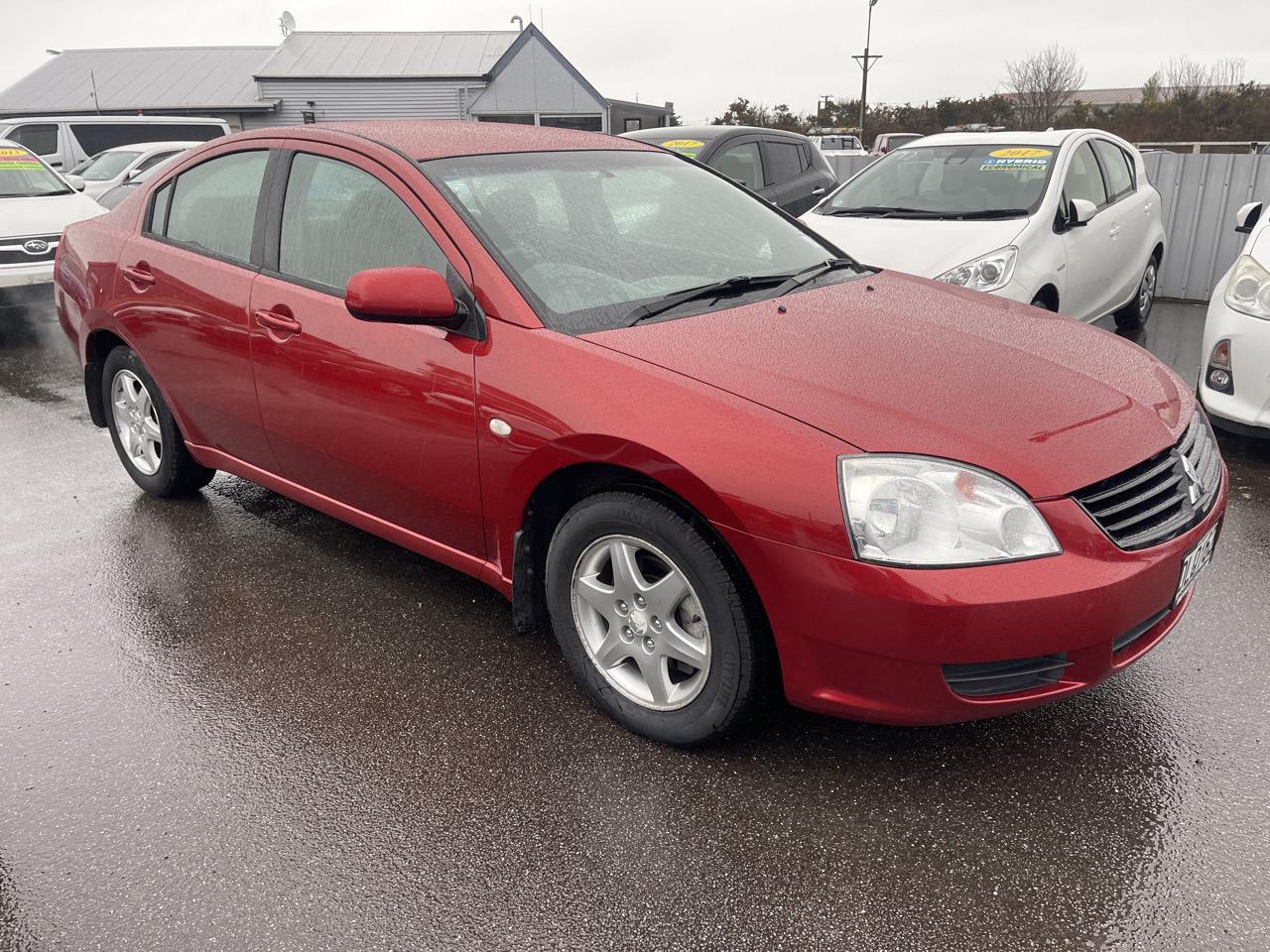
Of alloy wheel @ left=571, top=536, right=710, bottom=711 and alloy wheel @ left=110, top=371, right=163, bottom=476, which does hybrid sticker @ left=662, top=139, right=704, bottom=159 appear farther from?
alloy wheel @ left=571, top=536, right=710, bottom=711

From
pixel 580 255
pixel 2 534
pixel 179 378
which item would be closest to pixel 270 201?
pixel 179 378

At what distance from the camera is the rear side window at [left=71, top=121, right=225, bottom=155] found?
60.1ft

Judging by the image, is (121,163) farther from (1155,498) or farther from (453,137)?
(1155,498)

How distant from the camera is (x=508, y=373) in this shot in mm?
2705

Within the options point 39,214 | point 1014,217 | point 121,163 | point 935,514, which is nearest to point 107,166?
point 121,163

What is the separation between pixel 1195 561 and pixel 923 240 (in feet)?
12.6

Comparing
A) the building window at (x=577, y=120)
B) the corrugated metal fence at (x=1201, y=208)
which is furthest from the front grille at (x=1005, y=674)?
the building window at (x=577, y=120)

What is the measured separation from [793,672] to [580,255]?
1.41 metres

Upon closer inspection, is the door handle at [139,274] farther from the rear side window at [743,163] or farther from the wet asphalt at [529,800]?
the rear side window at [743,163]

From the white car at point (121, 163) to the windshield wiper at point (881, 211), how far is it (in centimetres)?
1146

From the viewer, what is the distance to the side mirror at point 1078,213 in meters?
6.14

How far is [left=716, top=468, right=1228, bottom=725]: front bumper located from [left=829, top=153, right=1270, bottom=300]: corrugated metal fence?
7894 mm

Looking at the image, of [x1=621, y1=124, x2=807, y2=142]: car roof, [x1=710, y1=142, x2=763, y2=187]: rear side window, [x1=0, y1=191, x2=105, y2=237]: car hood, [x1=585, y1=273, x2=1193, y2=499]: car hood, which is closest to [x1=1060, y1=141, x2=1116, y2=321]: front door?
[x1=710, y1=142, x2=763, y2=187]: rear side window

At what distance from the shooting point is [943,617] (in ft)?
7.03
